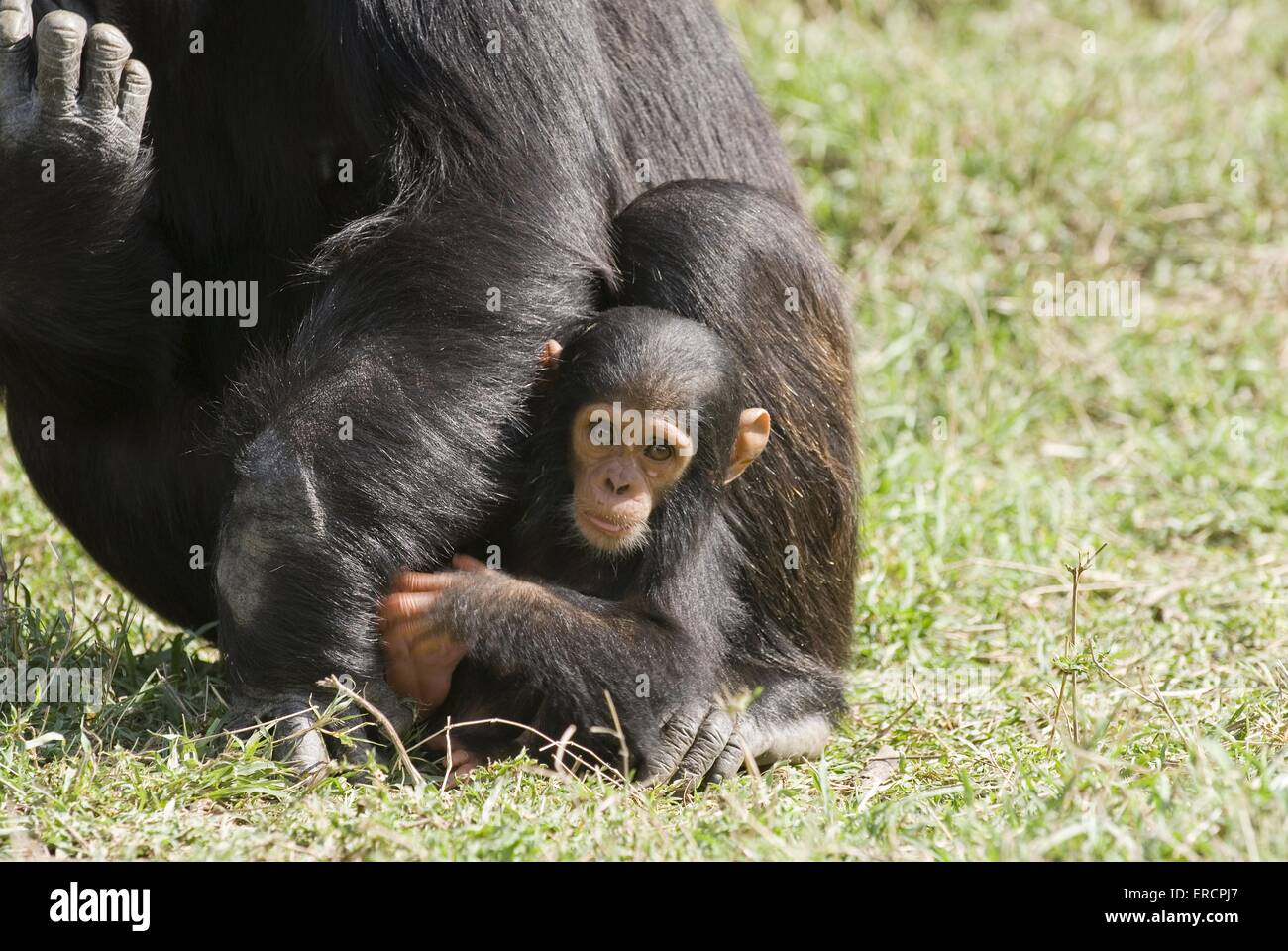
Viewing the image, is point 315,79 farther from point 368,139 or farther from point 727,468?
point 727,468

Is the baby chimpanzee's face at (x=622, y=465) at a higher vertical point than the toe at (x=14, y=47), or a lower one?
lower

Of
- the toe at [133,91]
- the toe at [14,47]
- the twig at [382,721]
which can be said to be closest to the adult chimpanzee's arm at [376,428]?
the twig at [382,721]

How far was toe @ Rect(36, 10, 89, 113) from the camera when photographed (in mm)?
4484

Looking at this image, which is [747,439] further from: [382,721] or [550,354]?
[382,721]

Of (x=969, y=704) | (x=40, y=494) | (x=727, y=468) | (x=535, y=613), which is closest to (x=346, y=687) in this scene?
(x=535, y=613)

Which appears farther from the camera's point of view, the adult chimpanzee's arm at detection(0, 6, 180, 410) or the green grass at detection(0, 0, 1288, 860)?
the adult chimpanzee's arm at detection(0, 6, 180, 410)

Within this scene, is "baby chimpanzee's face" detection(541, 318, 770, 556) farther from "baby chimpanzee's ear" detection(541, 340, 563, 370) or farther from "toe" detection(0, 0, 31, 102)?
"toe" detection(0, 0, 31, 102)

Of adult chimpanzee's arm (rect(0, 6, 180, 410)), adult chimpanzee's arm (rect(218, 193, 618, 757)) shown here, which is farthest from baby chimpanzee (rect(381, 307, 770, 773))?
adult chimpanzee's arm (rect(0, 6, 180, 410))

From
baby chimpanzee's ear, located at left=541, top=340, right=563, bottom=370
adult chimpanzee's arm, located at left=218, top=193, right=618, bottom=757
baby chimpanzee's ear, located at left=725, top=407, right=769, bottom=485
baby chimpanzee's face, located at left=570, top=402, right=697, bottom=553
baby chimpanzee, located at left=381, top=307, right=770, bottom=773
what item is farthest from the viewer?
baby chimpanzee's ear, located at left=725, top=407, right=769, bottom=485

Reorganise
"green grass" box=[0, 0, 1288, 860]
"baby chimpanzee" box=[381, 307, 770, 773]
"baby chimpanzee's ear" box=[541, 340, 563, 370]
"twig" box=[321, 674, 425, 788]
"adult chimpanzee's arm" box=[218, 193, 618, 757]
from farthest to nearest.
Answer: "baby chimpanzee's ear" box=[541, 340, 563, 370], "baby chimpanzee" box=[381, 307, 770, 773], "adult chimpanzee's arm" box=[218, 193, 618, 757], "twig" box=[321, 674, 425, 788], "green grass" box=[0, 0, 1288, 860]

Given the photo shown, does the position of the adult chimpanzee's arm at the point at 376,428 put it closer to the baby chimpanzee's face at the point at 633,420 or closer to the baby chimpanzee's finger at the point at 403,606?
the baby chimpanzee's finger at the point at 403,606

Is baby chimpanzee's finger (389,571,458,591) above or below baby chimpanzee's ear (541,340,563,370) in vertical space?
below

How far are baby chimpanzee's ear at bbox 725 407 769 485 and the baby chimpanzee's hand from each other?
31.0 inches

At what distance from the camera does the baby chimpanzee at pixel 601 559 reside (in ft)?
14.8
